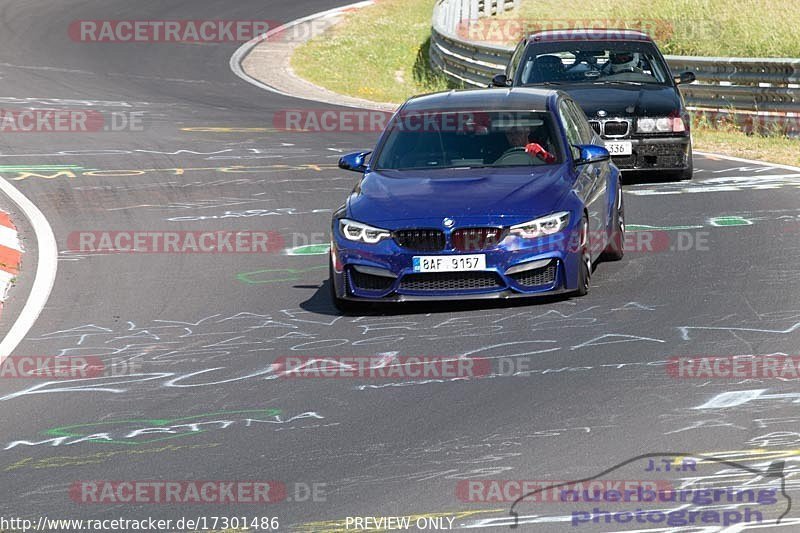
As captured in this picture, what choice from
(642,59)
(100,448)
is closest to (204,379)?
(100,448)

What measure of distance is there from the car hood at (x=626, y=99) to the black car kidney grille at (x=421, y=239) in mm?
6482

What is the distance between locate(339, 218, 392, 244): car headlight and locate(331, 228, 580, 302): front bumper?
0.05 meters

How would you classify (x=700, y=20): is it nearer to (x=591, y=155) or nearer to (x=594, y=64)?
(x=594, y=64)

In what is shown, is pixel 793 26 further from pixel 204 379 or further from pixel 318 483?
pixel 318 483

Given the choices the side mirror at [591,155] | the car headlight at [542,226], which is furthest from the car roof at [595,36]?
the car headlight at [542,226]

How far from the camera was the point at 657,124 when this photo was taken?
16.4m

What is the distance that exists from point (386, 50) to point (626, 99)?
58.7ft

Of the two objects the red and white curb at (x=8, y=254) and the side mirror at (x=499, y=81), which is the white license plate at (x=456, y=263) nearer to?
the red and white curb at (x=8, y=254)

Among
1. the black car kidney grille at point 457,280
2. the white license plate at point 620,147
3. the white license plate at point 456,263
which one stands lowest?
the white license plate at point 620,147

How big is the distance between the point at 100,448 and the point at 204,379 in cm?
148

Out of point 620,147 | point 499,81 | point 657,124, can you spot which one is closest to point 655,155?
point 657,124

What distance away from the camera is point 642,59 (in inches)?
699

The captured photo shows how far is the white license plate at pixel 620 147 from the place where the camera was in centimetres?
1628

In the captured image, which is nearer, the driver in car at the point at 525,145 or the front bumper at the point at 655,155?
the driver in car at the point at 525,145
